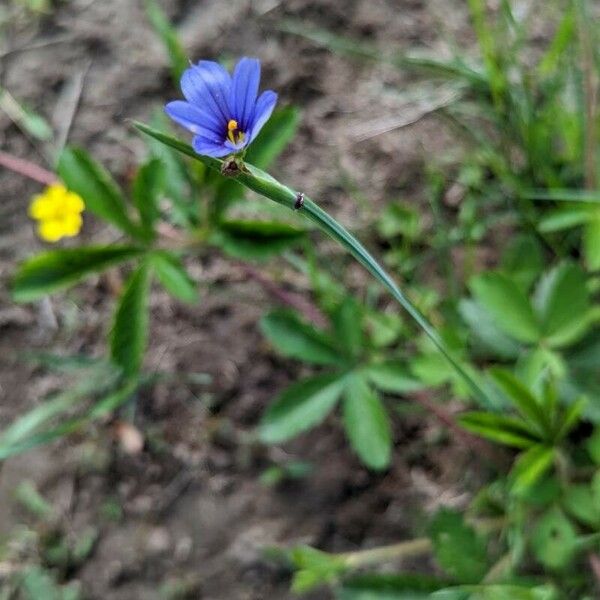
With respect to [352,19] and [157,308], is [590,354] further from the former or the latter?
[352,19]

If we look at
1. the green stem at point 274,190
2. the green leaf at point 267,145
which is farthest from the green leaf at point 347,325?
the green stem at point 274,190

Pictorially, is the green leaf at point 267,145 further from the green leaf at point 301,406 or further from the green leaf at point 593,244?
the green leaf at point 593,244

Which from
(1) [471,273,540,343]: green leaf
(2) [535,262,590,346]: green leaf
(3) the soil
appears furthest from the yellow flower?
(2) [535,262,590,346]: green leaf

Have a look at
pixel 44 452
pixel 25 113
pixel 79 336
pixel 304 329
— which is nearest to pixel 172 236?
pixel 304 329

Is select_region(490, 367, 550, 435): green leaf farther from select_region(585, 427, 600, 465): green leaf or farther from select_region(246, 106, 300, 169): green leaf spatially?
select_region(246, 106, 300, 169): green leaf

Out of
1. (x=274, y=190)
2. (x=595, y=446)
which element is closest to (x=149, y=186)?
(x=274, y=190)

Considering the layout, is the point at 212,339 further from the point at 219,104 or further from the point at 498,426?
the point at 219,104
